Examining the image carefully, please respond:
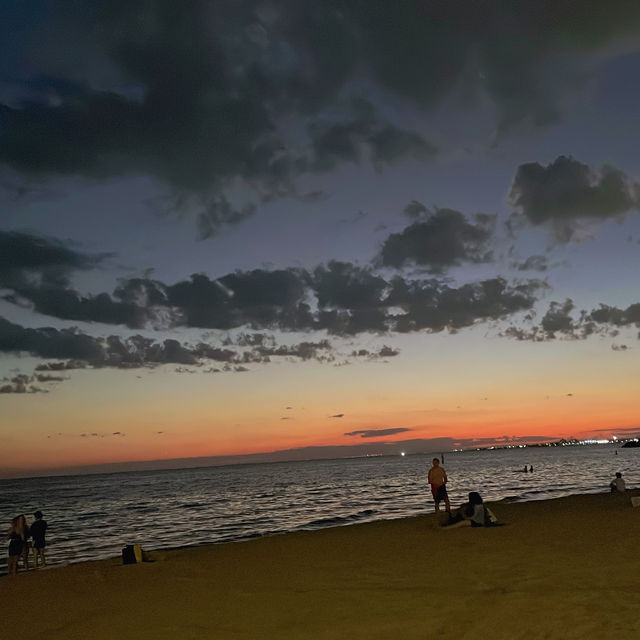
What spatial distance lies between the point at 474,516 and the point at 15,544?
14956 mm

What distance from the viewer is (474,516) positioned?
18047 millimetres

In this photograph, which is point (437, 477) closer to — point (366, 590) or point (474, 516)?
point (474, 516)

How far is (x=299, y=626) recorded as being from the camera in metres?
8.21

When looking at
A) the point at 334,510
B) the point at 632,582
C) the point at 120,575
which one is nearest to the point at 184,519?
the point at 334,510

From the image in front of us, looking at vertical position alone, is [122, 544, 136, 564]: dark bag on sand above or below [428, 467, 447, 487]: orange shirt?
below

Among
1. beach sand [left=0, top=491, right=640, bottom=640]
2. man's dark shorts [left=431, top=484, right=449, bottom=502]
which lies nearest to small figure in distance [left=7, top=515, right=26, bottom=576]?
beach sand [left=0, top=491, right=640, bottom=640]

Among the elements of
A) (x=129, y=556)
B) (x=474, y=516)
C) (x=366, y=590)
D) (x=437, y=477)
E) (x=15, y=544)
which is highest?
(x=437, y=477)

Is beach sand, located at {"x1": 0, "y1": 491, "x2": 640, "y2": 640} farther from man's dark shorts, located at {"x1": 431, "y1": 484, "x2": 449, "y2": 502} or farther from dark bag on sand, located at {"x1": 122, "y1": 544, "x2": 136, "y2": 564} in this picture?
man's dark shorts, located at {"x1": 431, "y1": 484, "x2": 449, "y2": 502}

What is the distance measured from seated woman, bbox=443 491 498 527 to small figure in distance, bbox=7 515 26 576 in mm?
13924

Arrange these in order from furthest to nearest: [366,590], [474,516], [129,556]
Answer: [474,516] < [129,556] < [366,590]

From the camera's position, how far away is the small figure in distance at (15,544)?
692 inches

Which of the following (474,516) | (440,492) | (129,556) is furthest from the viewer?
(440,492)

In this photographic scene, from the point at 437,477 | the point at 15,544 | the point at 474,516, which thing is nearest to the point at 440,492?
the point at 437,477

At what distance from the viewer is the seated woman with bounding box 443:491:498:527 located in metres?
17.9
